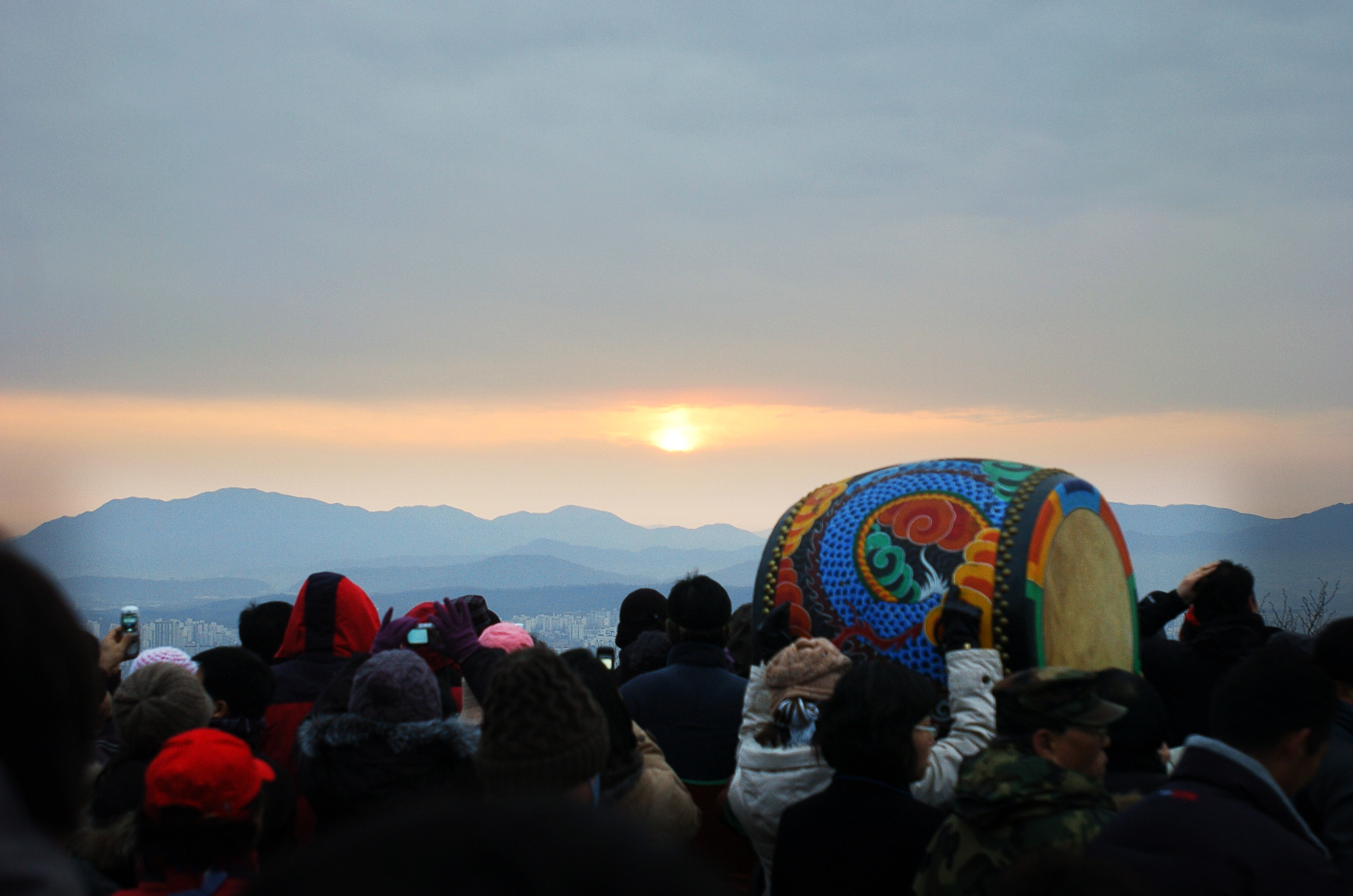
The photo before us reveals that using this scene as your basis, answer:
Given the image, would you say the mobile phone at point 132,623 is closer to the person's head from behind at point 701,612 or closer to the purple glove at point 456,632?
the purple glove at point 456,632

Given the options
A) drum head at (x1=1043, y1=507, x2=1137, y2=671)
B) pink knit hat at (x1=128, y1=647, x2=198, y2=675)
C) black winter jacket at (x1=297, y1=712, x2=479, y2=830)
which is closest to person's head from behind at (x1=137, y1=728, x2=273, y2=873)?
black winter jacket at (x1=297, y1=712, x2=479, y2=830)

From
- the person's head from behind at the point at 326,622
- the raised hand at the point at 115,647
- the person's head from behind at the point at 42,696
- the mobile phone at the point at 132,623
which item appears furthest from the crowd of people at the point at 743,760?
the mobile phone at the point at 132,623

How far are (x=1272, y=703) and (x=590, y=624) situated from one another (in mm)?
11656

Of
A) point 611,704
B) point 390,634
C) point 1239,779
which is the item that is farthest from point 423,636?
point 1239,779

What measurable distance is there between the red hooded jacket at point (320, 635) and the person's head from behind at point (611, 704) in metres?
1.59

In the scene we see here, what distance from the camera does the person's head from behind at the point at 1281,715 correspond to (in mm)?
2891

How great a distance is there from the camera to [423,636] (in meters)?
4.71

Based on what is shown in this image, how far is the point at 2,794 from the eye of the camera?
1315 millimetres

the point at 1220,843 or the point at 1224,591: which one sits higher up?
the point at 1224,591

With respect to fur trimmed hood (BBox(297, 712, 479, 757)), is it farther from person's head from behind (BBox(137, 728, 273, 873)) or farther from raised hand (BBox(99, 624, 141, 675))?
raised hand (BBox(99, 624, 141, 675))

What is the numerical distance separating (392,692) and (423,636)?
953 mm

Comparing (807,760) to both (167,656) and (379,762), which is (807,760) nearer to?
(379,762)

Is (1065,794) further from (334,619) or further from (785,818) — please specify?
(334,619)

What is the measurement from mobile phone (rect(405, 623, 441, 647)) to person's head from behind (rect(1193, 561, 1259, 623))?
13.3 feet
